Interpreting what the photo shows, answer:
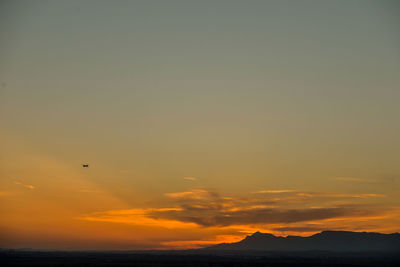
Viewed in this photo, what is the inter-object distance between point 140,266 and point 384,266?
61.1 metres

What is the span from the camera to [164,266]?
122 m

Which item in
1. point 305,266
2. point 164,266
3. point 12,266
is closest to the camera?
point 12,266

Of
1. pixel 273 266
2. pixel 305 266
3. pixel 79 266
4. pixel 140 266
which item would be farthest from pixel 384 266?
pixel 79 266

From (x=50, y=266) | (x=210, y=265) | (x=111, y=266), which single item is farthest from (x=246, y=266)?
(x=50, y=266)

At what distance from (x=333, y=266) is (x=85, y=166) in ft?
A: 219

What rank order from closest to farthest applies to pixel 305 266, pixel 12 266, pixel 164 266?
pixel 12 266 → pixel 164 266 → pixel 305 266

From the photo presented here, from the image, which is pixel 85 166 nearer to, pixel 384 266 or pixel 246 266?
pixel 246 266

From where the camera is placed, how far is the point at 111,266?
121m

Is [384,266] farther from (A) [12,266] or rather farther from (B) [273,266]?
(A) [12,266]

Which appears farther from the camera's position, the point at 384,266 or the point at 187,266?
the point at 384,266

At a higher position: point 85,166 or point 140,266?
point 85,166

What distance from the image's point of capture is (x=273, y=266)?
128500 millimetres

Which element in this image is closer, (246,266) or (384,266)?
(246,266)

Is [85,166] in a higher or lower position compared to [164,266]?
higher
